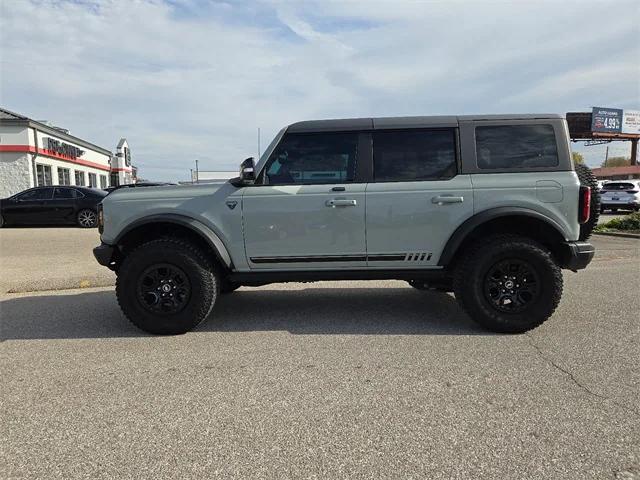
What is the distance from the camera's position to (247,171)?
428 cm

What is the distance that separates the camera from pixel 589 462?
7.43ft

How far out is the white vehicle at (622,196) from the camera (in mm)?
18623

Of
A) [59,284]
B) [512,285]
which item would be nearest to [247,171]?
[512,285]

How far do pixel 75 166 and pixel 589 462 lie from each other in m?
34.7

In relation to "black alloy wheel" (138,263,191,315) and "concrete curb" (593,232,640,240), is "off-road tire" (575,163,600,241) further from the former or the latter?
"concrete curb" (593,232,640,240)

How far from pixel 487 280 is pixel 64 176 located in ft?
101

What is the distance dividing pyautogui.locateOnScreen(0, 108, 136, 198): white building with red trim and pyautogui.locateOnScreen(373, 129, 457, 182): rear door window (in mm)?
24912

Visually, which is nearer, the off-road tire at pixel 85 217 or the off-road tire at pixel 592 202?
the off-road tire at pixel 592 202

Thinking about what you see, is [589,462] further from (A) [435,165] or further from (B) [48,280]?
(B) [48,280]

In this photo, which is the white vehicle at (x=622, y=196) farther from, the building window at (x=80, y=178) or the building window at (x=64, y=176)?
the building window at (x=80, y=178)

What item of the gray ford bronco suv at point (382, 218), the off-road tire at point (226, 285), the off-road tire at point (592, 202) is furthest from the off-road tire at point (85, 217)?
the off-road tire at point (592, 202)

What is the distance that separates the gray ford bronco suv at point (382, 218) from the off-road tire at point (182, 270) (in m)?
0.01

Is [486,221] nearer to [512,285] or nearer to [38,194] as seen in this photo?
[512,285]

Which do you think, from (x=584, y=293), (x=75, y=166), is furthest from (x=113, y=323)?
(x=75, y=166)
